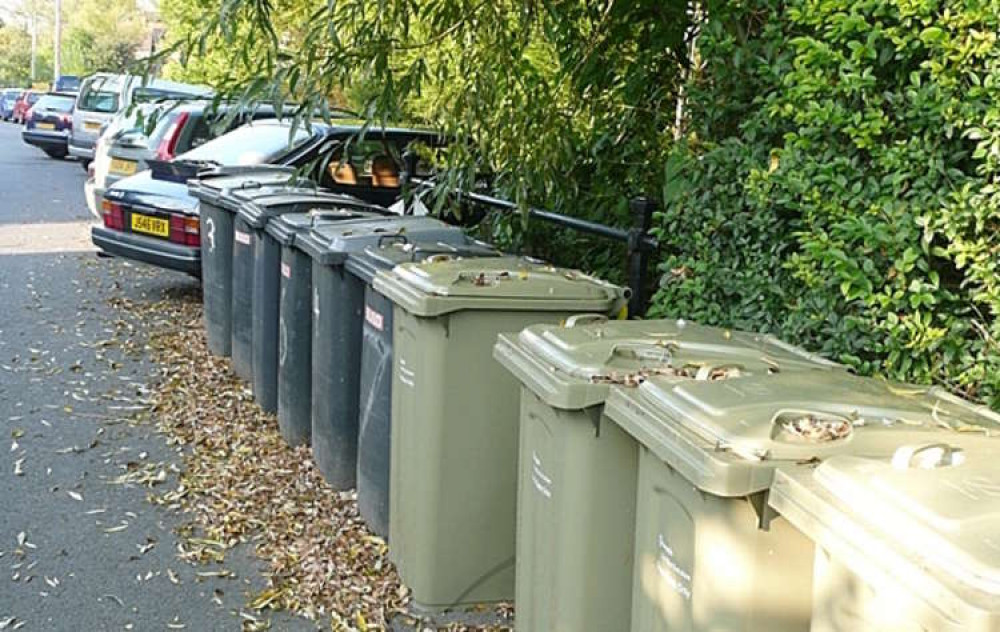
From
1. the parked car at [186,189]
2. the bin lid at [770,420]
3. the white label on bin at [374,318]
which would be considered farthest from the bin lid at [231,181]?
the bin lid at [770,420]

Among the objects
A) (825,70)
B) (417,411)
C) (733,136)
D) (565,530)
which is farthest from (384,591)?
(825,70)

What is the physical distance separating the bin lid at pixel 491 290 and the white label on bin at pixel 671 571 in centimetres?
155

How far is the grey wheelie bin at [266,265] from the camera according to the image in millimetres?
6746

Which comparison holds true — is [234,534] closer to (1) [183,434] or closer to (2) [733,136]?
(1) [183,434]

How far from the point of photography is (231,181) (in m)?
8.22

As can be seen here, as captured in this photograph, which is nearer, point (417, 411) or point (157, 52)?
point (417, 411)

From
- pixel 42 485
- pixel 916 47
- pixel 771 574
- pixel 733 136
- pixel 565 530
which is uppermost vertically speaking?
pixel 916 47

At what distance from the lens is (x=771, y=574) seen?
2.40m

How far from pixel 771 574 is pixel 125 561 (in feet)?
10.8

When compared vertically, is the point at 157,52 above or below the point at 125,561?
above

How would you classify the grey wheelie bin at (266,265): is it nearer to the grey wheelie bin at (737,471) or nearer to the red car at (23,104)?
the grey wheelie bin at (737,471)

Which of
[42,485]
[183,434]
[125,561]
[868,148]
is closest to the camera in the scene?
[868,148]

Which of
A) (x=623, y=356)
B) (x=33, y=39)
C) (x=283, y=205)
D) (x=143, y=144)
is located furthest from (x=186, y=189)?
(x=33, y=39)

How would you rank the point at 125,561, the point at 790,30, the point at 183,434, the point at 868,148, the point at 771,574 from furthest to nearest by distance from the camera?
the point at 183,434 → the point at 125,561 → the point at 790,30 → the point at 868,148 → the point at 771,574
